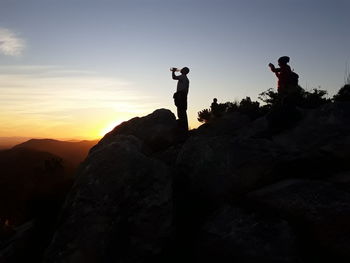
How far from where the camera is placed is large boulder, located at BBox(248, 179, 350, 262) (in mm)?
8086

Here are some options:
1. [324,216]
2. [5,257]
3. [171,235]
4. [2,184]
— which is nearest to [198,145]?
[171,235]

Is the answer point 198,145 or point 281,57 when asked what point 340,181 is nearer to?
point 198,145

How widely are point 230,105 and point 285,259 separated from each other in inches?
787

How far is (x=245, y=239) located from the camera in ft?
27.2

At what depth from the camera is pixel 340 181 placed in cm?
959

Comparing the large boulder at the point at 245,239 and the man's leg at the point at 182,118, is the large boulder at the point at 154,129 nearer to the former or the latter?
the man's leg at the point at 182,118

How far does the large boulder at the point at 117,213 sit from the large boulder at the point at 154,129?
23.3ft

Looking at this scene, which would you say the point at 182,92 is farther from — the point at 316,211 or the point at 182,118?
the point at 316,211

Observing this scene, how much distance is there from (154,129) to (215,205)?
8.96m

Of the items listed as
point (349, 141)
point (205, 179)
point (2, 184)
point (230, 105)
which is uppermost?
point (230, 105)

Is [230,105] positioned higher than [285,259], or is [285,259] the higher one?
[230,105]

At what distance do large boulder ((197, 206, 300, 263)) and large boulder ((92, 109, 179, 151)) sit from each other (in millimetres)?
8980

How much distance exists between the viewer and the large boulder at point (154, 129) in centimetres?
1814

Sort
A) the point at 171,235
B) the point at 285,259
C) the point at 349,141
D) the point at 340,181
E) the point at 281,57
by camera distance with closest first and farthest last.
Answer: the point at 285,259, the point at 171,235, the point at 340,181, the point at 349,141, the point at 281,57
